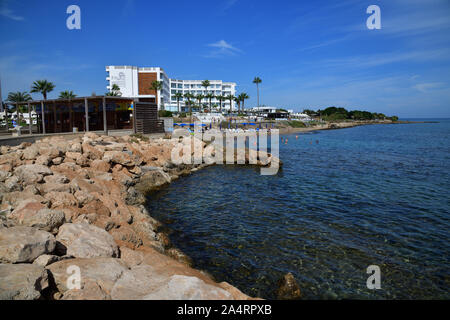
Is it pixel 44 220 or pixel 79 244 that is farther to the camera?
pixel 44 220

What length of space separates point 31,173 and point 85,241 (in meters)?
5.88

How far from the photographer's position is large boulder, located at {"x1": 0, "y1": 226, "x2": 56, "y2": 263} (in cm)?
552

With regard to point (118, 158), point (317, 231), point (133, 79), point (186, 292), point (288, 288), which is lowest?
point (288, 288)

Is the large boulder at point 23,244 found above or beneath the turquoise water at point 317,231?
above

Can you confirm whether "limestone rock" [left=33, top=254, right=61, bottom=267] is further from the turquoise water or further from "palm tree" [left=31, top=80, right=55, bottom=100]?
"palm tree" [left=31, top=80, right=55, bottom=100]

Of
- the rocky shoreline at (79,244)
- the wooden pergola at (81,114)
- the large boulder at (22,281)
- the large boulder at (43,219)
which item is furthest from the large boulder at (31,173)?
the wooden pergola at (81,114)

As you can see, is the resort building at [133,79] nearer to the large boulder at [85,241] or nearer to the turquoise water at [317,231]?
the turquoise water at [317,231]

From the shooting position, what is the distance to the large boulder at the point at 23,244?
552 cm

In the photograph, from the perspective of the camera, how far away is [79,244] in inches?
269

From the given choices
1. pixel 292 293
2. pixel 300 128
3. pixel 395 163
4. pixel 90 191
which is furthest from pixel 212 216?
pixel 300 128

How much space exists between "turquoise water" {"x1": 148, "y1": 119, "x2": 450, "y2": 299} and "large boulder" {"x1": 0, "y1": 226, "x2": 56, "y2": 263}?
4.31 meters

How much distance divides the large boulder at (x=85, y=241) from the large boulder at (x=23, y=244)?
25.1 inches

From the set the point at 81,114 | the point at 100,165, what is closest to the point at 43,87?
the point at 81,114

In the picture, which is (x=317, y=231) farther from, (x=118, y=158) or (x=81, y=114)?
(x=81, y=114)
